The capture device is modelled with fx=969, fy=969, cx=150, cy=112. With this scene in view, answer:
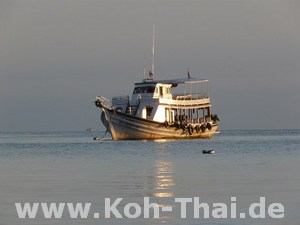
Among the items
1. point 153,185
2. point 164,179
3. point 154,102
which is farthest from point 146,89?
point 153,185

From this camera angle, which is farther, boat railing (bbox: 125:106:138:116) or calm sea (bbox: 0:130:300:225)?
boat railing (bbox: 125:106:138:116)

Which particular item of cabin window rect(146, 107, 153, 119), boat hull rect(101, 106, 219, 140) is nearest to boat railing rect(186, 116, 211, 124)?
boat hull rect(101, 106, 219, 140)

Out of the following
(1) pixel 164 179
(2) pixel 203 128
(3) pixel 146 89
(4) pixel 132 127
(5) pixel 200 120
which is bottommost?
(2) pixel 203 128

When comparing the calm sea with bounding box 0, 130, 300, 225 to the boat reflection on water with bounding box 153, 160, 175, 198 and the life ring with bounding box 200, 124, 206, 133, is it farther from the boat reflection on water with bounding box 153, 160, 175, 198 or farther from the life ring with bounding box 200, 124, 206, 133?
the life ring with bounding box 200, 124, 206, 133

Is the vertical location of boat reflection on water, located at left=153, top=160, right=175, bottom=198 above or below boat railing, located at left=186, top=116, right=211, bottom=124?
above

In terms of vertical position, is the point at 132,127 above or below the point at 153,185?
below

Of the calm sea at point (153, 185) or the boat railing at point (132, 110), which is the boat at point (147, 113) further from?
the calm sea at point (153, 185)

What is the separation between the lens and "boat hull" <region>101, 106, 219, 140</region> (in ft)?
290

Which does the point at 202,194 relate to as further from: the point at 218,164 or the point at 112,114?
the point at 112,114

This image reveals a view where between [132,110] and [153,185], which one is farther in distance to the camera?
[132,110]

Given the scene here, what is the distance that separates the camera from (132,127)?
88938 millimetres

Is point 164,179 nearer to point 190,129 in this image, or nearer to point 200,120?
point 190,129

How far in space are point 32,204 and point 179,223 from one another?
5.85m

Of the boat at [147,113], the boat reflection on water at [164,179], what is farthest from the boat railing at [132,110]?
the boat reflection on water at [164,179]
